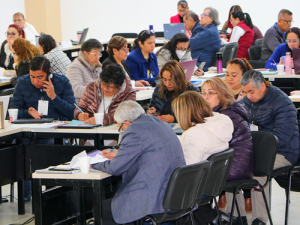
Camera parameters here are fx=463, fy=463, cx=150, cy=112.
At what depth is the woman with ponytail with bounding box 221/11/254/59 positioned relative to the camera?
7688 millimetres

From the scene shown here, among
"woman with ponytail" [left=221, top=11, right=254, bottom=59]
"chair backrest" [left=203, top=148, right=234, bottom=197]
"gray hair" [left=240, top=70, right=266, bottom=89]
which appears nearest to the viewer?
"chair backrest" [left=203, top=148, right=234, bottom=197]

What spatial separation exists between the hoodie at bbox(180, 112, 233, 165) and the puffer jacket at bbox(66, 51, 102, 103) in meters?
2.27

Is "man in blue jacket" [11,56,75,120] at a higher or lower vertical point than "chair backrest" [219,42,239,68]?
lower

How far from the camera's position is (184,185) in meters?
2.44

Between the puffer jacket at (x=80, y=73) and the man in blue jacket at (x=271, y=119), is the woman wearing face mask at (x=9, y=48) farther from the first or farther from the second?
the man in blue jacket at (x=271, y=119)

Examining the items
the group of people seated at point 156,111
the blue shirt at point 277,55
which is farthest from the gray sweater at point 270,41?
the group of people seated at point 156,111

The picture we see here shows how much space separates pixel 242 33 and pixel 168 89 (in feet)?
13.2

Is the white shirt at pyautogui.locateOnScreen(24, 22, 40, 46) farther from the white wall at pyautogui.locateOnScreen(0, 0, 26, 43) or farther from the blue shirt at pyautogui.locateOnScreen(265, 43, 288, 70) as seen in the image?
the blue shirt at pyautogui.locateOnScreen(265, 43, 288, 70)

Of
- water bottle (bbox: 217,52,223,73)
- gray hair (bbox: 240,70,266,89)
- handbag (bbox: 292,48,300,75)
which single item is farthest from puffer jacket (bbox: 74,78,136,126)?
handbag (bbox: 292,48,300,75)

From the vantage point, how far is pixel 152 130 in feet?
8.36

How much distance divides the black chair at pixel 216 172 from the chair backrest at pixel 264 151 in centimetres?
40

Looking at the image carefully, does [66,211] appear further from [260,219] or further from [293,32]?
[293,32]

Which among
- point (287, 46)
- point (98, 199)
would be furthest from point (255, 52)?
point (98, 199)

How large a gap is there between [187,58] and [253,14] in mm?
5063
